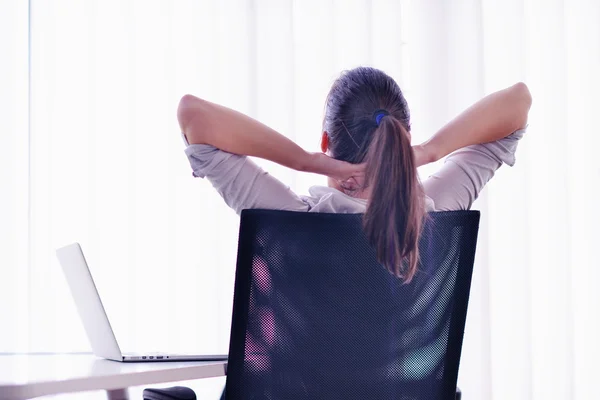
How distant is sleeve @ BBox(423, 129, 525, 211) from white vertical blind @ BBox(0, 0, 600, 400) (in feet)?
3.36

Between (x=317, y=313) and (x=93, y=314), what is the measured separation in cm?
56

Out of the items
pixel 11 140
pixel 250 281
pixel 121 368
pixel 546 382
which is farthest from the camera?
pixel 546 382

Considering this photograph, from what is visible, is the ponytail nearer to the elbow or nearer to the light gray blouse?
the light gray blouse

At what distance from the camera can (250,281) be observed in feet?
2.96

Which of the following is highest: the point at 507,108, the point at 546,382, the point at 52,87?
the point at 52,87

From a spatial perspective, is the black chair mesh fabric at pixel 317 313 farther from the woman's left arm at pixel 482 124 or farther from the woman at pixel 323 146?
the woman's left arm at pixel 482 124

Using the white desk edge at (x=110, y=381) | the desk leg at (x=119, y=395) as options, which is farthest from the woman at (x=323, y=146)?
the desk leg at (x=119, y=395)

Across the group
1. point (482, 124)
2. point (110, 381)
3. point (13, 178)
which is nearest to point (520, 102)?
point (482, 124)

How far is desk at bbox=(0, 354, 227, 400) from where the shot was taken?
90cm

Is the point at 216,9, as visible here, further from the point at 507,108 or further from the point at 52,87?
the point at 507,108

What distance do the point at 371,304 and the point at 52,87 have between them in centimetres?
164

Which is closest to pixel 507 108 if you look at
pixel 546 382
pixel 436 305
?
pixel 436 305

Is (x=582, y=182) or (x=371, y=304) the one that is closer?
(x=371, y=304)

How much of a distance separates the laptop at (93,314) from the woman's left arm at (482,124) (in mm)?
532
